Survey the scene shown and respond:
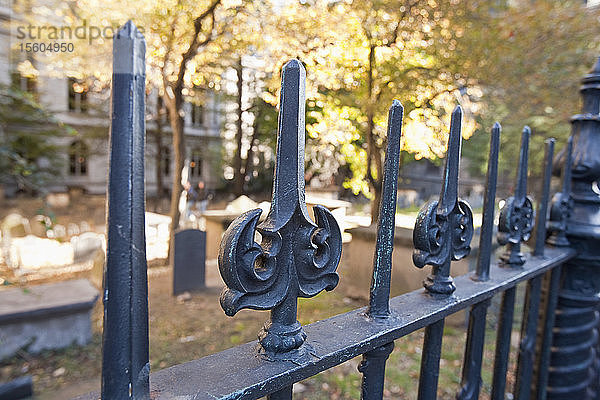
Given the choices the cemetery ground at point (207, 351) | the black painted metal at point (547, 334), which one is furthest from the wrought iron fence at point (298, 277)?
the cemetery ground at point (207, 351)

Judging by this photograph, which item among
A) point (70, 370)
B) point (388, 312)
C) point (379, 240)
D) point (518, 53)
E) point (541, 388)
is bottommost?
point (70, 370)

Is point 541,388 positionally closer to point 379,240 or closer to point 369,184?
point 379,240

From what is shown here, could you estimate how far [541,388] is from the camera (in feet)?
5.61

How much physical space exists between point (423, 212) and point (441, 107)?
801 centimetres

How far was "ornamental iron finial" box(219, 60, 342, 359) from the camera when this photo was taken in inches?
24.6

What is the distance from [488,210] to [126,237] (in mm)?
1097

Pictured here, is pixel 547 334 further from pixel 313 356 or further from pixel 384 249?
pixel 313 356

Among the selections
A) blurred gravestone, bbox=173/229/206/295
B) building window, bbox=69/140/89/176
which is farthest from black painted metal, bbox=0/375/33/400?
building window, bbox=69/140/89/176

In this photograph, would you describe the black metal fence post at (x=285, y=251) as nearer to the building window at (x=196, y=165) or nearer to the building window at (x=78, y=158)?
the building window at (x=196, y=165)

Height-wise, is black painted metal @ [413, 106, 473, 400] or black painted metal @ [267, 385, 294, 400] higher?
black painted metal @ [413, 106, 473, 400]

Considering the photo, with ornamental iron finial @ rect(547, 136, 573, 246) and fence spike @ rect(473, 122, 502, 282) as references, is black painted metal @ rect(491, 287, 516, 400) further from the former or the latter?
ornamental iron finial @ rect(547, 136, 573, 246)

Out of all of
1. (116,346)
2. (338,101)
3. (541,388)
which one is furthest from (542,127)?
(116,346)

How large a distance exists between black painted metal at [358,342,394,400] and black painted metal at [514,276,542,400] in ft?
3.11

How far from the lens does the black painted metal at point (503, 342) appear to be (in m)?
1.35
